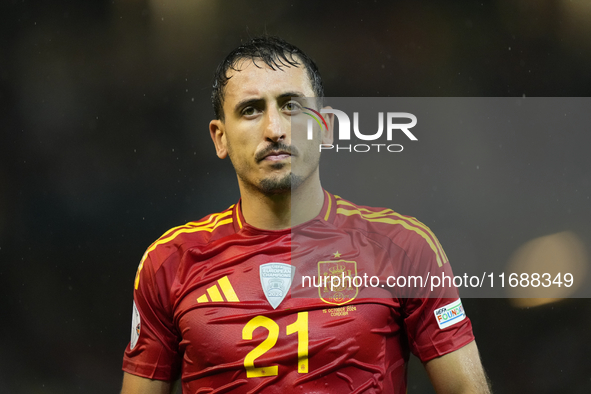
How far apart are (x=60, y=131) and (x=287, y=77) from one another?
158 centimetres

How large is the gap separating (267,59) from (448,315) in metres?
1.07

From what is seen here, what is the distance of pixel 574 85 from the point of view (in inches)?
107

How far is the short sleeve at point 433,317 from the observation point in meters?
1.83

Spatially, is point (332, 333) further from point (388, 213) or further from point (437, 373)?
point (388, 213)

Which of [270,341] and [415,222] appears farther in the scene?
[415,222]

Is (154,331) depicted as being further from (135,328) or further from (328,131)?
(328,131)

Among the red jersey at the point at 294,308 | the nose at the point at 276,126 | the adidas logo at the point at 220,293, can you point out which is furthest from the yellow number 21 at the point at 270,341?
the nose at the point at 276,126

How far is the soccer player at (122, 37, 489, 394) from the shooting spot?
179cm

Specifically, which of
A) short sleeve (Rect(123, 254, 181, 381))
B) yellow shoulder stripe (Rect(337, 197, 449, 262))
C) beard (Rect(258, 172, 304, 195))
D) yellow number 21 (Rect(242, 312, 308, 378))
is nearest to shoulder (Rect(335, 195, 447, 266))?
yellow shoulder stripe (Rect(337, 197, 449, 262))

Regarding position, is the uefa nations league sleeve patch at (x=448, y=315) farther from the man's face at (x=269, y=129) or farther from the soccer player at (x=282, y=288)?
the man's face at (x=269, y=129)

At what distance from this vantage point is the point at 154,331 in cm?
198

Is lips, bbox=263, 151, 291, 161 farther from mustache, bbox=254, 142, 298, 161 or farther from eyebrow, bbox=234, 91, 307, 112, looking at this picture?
eyebrow, bbox=234, 91, 307, 112

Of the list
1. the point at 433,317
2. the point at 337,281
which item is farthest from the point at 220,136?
the point at 433,317

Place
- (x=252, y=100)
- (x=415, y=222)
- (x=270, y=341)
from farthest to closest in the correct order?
1. (x=415, y=222)
2. (x=252, y=100)
3. (x=270, y=341)
